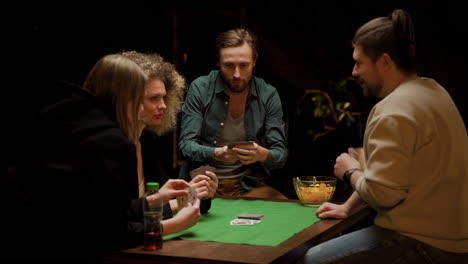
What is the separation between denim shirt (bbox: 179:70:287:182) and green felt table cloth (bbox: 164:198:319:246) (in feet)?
2.95


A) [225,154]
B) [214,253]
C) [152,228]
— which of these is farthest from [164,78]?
[214,253]

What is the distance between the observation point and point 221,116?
4.13 m

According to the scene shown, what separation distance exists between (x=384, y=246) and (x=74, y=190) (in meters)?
1.21

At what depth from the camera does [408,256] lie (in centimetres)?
214

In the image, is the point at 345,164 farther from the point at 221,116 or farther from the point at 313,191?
the point at 221,116

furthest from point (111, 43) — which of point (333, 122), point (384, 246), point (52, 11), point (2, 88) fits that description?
point (384, 246)

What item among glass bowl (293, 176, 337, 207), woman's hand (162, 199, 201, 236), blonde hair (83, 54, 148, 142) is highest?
blonde hair (83, 54, 148, 142)

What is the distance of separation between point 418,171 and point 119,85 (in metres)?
1.22

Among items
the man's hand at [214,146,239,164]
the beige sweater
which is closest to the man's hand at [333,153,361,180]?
the beige sweater

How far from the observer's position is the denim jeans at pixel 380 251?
7.02ft

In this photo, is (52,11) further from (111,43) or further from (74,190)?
(74,190)

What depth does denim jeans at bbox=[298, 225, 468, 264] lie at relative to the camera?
7.02 feet

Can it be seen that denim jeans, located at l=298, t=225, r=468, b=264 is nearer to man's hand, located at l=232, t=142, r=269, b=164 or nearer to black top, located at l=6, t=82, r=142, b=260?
black top, located at l=6, t=82, r=142, b=260

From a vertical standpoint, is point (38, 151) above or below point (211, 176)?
above
